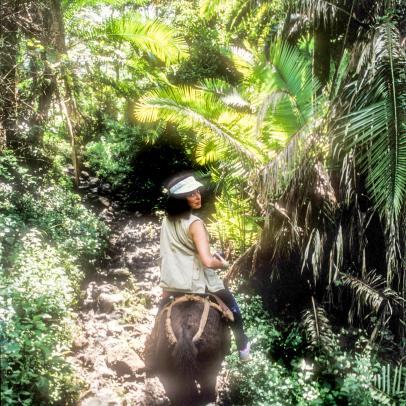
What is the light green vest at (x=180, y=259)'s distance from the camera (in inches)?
137

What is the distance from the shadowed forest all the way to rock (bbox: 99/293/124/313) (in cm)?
4

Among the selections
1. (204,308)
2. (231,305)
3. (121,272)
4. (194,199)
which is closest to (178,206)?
(194,199)

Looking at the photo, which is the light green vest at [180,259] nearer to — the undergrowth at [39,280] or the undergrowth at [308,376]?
the undergrowth at [39,280]

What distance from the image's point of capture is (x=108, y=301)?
5.87 m

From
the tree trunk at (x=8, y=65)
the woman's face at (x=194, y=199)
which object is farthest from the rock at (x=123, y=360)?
the tree trunk at (x=8, y=65)

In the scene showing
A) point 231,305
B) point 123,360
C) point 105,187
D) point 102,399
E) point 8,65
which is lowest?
point 102,399

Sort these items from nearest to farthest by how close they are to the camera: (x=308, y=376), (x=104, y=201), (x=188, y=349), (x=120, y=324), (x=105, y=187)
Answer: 1. (x=188, y=349)
2. (x=308, y=376)
3. (x=120, y=324)
4. (x=104, y=201)
5. (x=105, y=187)

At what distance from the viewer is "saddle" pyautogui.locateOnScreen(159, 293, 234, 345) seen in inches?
131

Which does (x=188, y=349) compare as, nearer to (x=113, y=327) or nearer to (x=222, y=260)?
(x=222, y=260)

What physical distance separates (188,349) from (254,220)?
3.18 meters

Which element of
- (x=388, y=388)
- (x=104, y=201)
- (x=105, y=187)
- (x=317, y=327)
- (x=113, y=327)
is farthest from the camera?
(x=105, y=187)

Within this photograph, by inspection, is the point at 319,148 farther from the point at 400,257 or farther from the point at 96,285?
the point at 96,285

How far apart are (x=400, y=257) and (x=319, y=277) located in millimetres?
1147

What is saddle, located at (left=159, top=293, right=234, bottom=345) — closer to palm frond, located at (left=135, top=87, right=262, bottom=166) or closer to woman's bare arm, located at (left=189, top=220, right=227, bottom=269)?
woman's bare arm, located at (left=189, top=220, right=227, bottom=269)
